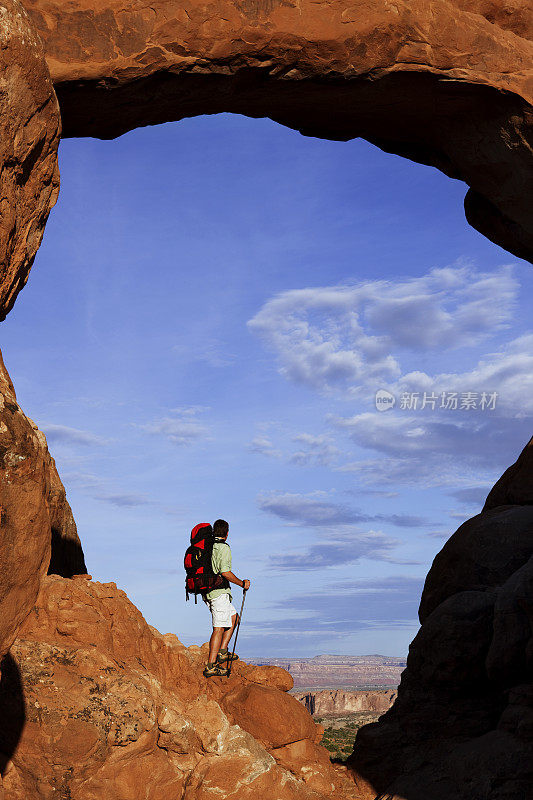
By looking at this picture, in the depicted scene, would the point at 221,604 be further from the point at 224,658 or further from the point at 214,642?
the point at 224,658

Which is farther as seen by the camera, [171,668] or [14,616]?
[171,668]

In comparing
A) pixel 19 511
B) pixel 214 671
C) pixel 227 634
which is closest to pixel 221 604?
pixel 227 634

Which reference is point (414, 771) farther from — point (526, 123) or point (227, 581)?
point (526, 123)

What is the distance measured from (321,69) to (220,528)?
300 inches

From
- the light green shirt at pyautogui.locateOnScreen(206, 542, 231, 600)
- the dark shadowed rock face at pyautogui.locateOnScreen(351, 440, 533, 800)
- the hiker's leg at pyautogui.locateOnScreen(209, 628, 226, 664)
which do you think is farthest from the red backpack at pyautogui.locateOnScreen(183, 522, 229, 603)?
the dark shadowed rock face at pyautogui.locateOnScreen(351, 440, 533, 800)

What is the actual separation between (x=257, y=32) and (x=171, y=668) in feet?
32.4

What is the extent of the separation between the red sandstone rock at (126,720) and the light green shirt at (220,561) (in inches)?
44.2

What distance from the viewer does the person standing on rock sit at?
12.5 meters

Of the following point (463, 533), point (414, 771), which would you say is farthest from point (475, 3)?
point (414, 771)

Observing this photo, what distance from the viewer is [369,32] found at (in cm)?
1184

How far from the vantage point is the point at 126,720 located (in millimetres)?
9578

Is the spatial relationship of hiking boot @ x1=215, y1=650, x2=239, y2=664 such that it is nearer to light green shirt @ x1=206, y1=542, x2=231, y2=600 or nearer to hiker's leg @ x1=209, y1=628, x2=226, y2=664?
hiker's leg @ x1=209, y1=628, x2=226, y2=664

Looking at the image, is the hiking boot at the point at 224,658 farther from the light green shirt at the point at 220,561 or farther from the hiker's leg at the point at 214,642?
the light green shirt at the point at 220,561

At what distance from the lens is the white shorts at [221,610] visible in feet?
41.2
